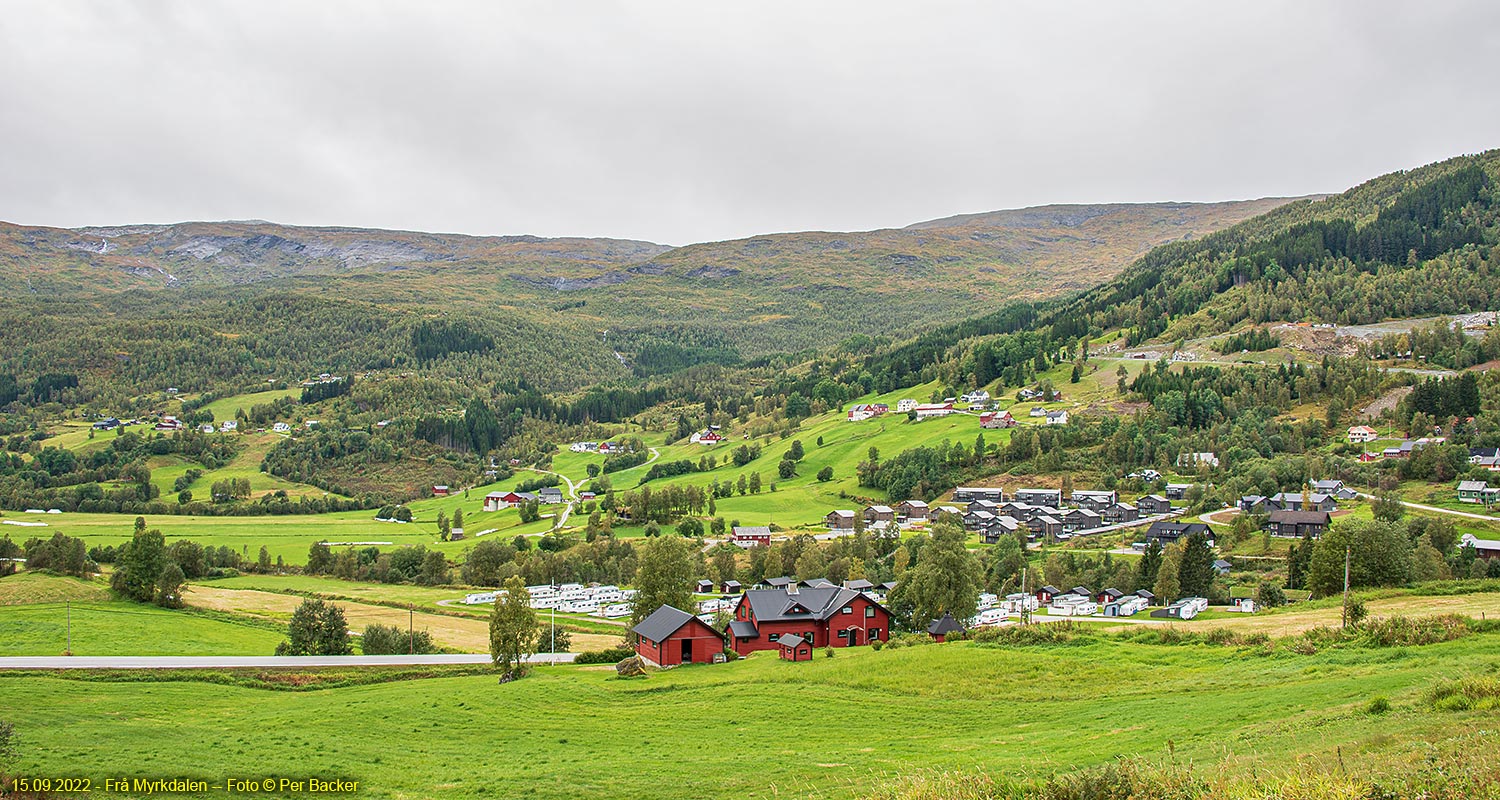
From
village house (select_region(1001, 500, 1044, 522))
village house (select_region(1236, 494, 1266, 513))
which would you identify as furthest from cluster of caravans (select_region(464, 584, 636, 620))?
village house (select_region(1236, 494, 1266, 513))

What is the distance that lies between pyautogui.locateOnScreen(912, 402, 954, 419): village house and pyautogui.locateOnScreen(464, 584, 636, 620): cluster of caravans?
80.3m

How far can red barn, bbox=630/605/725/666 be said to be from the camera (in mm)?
46906

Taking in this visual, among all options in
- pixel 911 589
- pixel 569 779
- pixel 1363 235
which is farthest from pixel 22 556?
pixel 1363 235

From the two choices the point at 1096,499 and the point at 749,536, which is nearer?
the point at 749,536

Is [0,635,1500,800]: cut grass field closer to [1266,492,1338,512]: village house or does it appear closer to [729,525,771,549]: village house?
[729,525,771,549]: village house

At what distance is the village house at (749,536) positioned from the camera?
95.7 m

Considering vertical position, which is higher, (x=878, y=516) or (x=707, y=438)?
(x=707, y=438)

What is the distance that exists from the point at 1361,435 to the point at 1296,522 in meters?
32.8

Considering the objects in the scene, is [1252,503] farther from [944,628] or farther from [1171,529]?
[944,628]

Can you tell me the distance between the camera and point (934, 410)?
155 metres

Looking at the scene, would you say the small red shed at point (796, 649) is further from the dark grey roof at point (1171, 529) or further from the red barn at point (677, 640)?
the dark grey roof at point (1171, 529)

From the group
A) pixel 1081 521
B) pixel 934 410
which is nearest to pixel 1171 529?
pixel 1081 521

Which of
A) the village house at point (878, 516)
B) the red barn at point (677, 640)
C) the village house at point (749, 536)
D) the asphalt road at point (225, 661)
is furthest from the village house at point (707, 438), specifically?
the red barn at point (677, 640)

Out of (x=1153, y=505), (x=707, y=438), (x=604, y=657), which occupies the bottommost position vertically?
(x=604, y=657)
